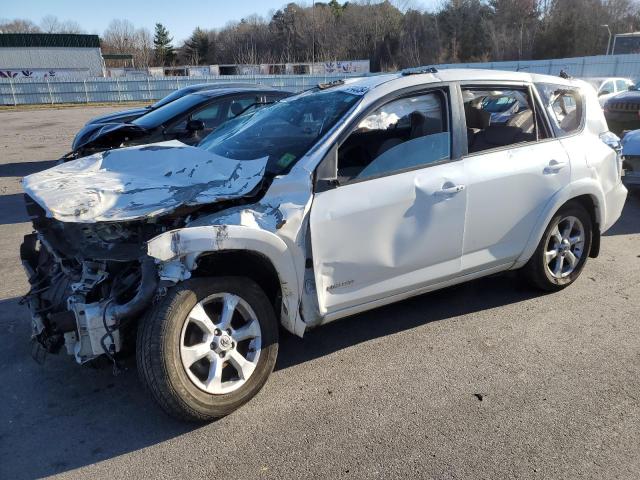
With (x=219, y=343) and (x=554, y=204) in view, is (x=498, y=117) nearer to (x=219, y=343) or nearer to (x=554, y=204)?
(x=554, y=204)

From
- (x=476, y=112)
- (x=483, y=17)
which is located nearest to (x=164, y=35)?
(x=483, y=17)

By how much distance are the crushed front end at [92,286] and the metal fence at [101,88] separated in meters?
31.7

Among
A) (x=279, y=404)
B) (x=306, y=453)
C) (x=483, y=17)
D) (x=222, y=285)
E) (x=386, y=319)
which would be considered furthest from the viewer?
(x=483, y=17)

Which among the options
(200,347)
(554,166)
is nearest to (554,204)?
(554,166)

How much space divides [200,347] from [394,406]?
3.81ft

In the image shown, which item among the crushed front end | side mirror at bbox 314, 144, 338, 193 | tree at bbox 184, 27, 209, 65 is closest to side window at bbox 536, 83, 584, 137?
side mirror at bbox 314, 144, 338, 193

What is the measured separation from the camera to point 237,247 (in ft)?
9.35

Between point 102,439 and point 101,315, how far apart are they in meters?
0.69

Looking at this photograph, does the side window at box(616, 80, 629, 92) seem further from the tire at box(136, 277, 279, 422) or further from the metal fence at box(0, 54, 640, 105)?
the metal fence at box(0, 54, 640, 105)

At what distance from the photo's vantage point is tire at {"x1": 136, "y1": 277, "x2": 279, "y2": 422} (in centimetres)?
273

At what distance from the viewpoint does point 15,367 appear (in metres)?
3.55

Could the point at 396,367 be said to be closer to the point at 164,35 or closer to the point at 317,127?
the point at 317,127

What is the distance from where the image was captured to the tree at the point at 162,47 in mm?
89062

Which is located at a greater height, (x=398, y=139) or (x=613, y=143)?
(x=398, y=139)
